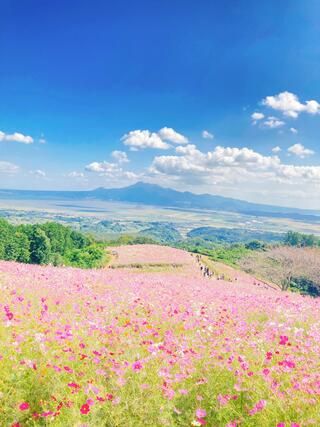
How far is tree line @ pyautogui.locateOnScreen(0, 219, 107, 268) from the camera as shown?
2736 inches

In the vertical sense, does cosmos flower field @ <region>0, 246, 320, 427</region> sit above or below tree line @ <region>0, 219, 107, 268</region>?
above

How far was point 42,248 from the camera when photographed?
79.7 metres

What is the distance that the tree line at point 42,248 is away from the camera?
228 feet

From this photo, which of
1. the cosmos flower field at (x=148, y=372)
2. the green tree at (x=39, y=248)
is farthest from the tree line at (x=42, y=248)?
the cosmos flower field at (x=148, y=372)

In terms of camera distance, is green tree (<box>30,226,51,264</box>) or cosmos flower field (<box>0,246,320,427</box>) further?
green tree (<box>30,226,51,264</box>)

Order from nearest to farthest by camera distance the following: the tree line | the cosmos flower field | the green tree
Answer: the cosmos flower field, the tree line, the green tree

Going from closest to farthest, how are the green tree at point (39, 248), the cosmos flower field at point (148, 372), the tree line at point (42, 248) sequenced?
the cosmos flower field at point (148, 372) → the tree line at point (42, 248) → the green tree at point (39, 248)

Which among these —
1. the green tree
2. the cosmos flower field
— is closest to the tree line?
the green tree

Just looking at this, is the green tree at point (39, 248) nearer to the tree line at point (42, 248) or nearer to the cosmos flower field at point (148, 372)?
the tree line at point (42, 248)

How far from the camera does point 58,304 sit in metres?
9.45

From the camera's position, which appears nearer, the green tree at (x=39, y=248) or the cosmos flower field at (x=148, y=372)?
the cosmos flower field at (x=148, y=372)

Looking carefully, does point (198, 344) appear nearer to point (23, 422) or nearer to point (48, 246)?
point (23, 422)

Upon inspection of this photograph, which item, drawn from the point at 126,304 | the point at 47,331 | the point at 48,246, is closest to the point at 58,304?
the point at 126,304

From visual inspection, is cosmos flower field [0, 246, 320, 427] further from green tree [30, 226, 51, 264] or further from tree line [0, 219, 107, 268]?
green tree [30, 226, 51, 264]
